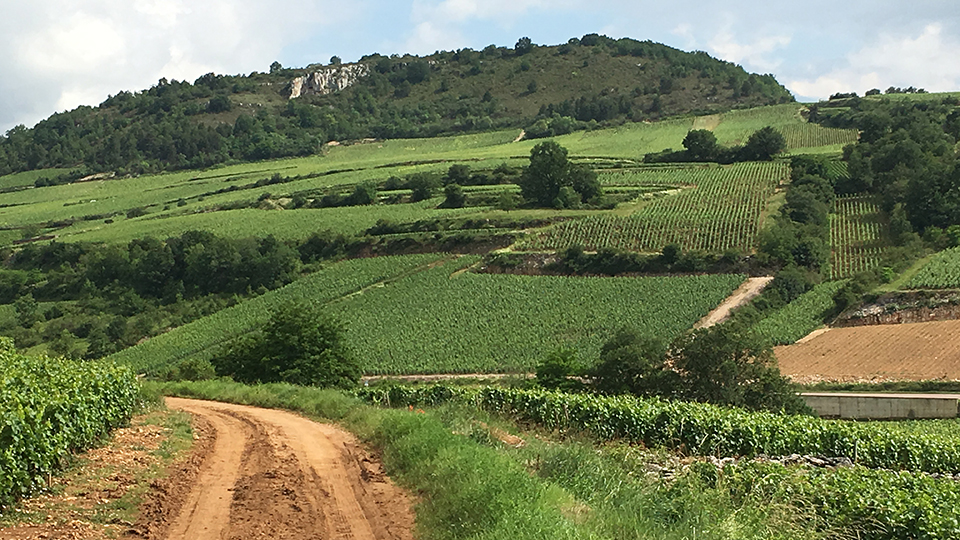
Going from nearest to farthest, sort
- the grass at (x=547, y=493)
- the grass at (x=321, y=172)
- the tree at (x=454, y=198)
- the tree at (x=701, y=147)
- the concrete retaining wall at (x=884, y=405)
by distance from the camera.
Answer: the grass at (x=547, y=493) < the concrete retaining wall at (x=884, y=405) < the tree at (x=454, y=198) < the grass at (x=321, y=172) < the tree at (x=701, y=147)

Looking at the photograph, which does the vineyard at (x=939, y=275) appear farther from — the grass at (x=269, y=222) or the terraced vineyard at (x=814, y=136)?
the terraced vineyard at (x=814, y=136)

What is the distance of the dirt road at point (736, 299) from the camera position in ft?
216

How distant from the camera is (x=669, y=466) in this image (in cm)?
1789

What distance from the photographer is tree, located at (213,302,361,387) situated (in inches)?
1608

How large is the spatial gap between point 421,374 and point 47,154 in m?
144

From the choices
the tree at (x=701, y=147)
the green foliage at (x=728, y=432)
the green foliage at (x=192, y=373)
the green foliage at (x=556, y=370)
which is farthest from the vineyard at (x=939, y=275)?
the tree at (x=701, y=147)

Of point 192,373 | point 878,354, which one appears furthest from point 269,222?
point 878,354

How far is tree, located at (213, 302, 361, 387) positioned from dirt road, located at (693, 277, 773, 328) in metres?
31.0

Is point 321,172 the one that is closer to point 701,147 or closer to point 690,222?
point 701,147

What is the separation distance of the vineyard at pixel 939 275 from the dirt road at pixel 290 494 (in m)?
56.0

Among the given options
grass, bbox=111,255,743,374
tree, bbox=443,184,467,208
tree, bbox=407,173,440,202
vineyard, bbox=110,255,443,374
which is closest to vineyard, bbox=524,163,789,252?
grass, bbox=111,255,743,374

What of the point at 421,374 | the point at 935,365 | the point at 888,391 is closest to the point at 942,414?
the point at 888,391

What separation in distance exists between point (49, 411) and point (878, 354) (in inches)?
1949

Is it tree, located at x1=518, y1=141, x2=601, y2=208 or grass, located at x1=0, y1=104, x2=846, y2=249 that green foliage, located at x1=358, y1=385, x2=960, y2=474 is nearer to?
grass, located at x1=0, y1=104, x2=846, y2=249
